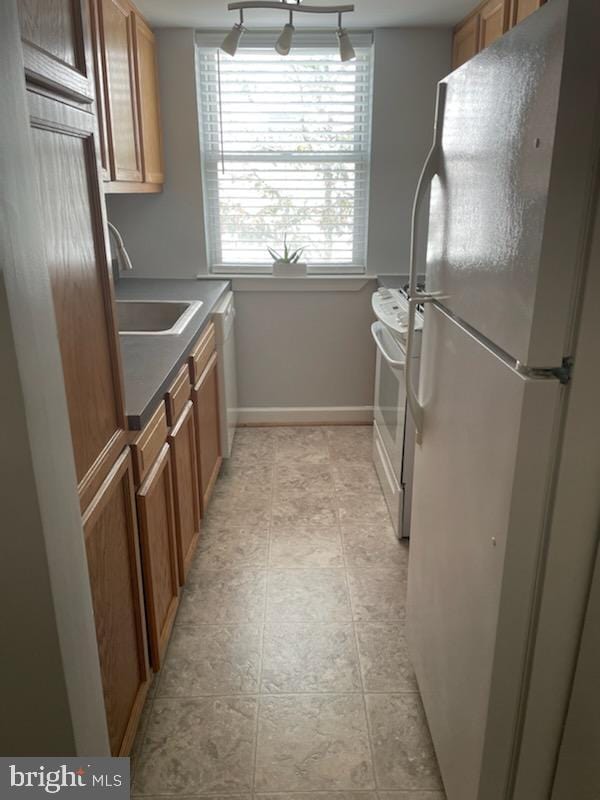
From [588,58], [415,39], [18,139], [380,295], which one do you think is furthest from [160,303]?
[588,58]

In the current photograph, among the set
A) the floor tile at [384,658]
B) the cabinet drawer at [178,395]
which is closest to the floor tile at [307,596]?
the floor tile at [384,658]

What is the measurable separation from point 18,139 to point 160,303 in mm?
2218

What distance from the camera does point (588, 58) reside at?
0.83 meters

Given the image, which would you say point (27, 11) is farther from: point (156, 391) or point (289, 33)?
point (289, 33)

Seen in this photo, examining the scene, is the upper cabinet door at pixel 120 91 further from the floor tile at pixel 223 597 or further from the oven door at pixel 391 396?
Result: the floor tile at pixel 223 597

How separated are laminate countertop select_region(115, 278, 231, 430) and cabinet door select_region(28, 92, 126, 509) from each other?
0.21 m

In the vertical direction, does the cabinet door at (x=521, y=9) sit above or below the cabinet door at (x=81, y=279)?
above

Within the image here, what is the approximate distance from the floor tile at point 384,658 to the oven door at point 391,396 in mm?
662

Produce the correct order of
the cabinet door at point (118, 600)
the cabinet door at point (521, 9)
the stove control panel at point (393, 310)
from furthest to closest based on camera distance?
the stove control panel at point (393, 310), the cabinet door at point (521, 9), the cabinet door at point (118, 600)

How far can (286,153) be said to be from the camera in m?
3.46

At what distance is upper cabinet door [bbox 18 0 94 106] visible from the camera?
0.96m

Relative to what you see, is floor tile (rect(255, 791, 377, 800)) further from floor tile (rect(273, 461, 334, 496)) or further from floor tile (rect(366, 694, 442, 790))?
floor tile (rect(273, 461, 334, 496))

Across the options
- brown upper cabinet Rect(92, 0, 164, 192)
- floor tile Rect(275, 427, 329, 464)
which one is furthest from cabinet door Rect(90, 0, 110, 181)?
floor tile Rect(275, 427, 329, 464)

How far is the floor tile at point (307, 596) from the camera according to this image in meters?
2.19
